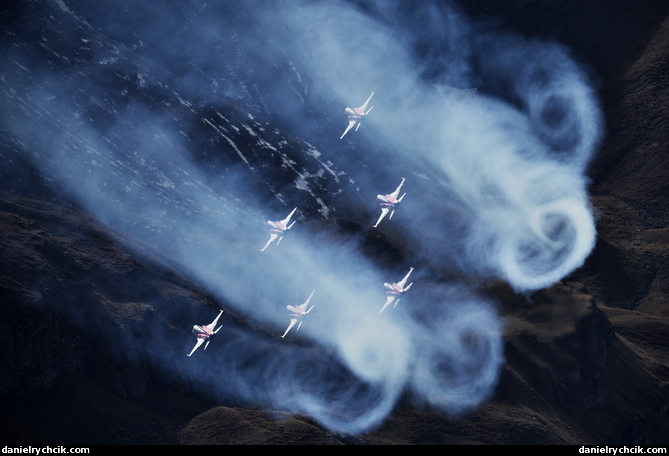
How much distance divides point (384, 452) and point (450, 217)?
62.9 meters

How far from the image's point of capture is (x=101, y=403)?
124 m

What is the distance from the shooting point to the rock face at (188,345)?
120812 millimetres

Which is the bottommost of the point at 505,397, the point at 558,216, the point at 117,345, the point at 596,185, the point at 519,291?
the point at 117,345

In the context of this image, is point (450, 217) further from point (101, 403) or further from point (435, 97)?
point (101, 403)

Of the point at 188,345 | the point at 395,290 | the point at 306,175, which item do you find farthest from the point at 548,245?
the point at 188,345

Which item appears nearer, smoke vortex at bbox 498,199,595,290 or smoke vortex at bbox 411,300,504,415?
smoke vortex at bbox 411,300,504,415

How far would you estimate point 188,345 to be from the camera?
136 meters

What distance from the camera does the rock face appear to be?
12081cm

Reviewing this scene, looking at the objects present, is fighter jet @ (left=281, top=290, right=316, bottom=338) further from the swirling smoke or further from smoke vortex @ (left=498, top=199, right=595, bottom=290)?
smoke vortex @ (left=498, top=199, right=595, bottom=290)

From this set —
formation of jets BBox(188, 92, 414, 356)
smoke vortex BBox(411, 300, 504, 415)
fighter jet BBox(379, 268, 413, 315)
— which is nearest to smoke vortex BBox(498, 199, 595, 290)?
smoke vortex BBox(411, 300, 504, 415)

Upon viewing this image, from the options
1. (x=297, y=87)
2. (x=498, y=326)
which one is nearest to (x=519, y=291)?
(x=498, y=326)

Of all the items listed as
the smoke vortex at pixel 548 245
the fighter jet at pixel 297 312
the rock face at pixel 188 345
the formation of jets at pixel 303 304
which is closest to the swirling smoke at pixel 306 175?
the smoke vortex at pixel 548 245

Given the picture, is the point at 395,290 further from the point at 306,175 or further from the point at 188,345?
the point at 306,175

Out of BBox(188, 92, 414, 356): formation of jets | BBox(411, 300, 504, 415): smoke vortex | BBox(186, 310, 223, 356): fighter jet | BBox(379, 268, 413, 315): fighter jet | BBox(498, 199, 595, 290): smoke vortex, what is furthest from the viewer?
BBox(498, 199, 595, 290): smoke vortex
